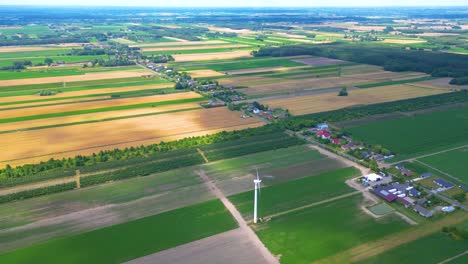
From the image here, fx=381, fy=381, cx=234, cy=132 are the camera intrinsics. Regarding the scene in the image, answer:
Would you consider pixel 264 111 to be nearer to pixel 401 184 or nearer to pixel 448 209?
pixel 401 184

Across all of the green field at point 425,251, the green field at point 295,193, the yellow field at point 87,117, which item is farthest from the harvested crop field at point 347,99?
the green field at point 425,251

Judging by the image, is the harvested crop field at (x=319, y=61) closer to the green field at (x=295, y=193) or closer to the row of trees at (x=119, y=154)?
the row of trees at (x=119, y=154)

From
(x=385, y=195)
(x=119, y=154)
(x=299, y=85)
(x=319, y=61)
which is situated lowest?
(x=119, y=154)

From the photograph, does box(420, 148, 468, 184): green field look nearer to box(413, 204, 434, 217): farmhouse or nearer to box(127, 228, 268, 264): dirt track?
box(413, 204, 434, 217): farmhouse

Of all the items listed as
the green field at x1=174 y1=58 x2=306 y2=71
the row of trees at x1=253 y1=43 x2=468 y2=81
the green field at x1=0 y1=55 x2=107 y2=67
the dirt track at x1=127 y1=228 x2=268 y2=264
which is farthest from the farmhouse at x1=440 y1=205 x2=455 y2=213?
the green field at x1=0 y1=55 x2=107 y2=67

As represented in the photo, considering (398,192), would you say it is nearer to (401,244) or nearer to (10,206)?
(401,244)

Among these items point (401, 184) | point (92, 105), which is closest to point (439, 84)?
point (401, 184)
